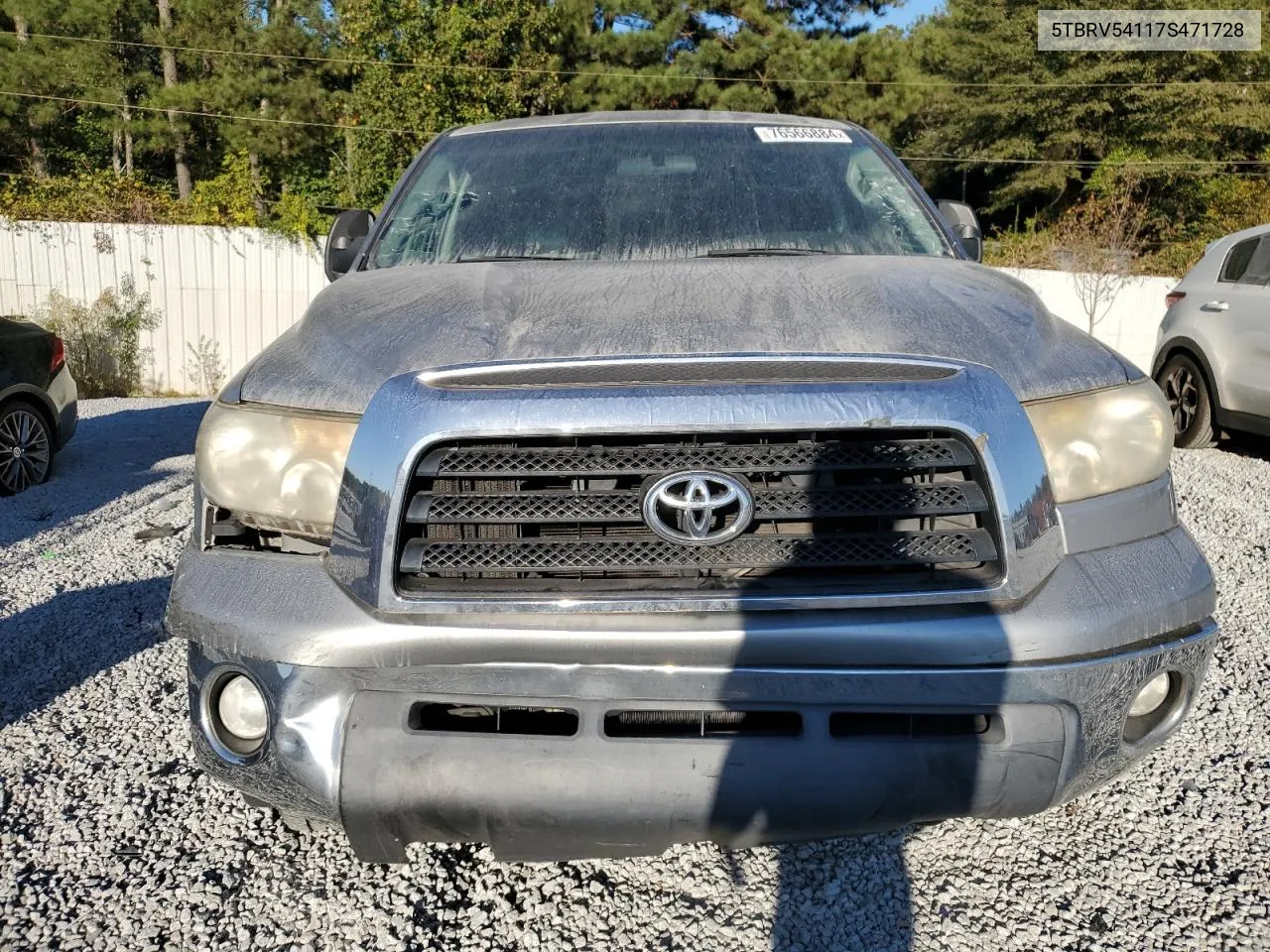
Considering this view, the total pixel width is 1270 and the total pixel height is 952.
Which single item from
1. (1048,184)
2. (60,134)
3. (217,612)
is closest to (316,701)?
(217,612)

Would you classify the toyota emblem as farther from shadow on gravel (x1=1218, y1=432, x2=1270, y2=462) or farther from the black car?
shadow on gravel (x1=1218, y1=432, x2=1270, y2=462)

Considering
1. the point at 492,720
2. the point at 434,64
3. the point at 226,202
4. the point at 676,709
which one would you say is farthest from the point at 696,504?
the point at 434,64

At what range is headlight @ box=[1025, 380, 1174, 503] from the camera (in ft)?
6.55

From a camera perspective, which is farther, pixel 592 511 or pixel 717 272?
pixel 717 272

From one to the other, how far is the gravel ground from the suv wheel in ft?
17.0

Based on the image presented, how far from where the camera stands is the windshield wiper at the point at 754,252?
2.87m

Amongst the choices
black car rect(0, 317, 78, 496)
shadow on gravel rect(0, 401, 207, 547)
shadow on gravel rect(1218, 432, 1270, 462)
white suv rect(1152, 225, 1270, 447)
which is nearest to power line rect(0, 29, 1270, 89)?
shadow on gravel rect(0, 401, 207, 547)

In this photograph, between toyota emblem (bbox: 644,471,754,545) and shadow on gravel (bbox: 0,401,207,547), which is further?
shadow on gravel (bbox: 0,401,207,547)

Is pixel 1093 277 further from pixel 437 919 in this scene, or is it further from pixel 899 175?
pixel 437 919

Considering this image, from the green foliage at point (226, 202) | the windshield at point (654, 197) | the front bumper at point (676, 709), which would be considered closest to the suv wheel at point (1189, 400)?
the windshield at point (654, 197)

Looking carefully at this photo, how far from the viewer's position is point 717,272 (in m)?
2.50

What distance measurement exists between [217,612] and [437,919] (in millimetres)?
879

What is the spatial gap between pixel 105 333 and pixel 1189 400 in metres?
15.1

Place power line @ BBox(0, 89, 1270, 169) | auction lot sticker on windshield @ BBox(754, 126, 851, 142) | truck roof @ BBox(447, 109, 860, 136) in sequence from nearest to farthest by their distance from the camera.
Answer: auction lot sticker on windshield @ BBox(754, 126, 851, 142)
truck roof @ BBox(447, 109, 860, 136)
power line @ BBox(0, 89, 1270, 169)
